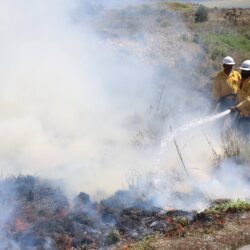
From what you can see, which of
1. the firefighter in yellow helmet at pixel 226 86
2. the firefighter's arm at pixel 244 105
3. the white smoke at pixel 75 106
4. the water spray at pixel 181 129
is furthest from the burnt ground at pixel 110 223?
the firefighter in yellow helmet at pixel 226 86

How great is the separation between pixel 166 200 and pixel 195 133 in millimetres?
2188

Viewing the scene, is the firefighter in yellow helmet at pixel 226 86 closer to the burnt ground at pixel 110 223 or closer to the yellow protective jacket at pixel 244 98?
the yellow protective jacket at pixel 244 98

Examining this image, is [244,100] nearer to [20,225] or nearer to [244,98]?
[244,98]

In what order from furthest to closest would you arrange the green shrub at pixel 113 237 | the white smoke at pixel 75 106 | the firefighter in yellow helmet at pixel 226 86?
the firefighter in yellow helmet at pixel 226 86
the white smoke at pixel 75 106
the green shrub at pixel 113 237

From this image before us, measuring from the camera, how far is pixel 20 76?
9.48 metres

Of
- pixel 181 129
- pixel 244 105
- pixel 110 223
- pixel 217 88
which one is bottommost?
pixel 110 223

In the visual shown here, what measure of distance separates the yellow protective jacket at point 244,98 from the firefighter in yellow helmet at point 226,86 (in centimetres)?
38

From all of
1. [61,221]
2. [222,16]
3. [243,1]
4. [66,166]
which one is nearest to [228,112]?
[66,166]

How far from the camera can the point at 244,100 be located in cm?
790

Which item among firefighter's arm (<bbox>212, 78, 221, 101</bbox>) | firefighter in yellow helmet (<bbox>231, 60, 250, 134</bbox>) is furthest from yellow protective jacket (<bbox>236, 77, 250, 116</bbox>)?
firefighter's arm (<bbox>212, 78, 221, 101</bbox>)

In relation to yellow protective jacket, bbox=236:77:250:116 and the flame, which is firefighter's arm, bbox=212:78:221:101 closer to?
yellow protective jacket, bbox=236:77:250:116

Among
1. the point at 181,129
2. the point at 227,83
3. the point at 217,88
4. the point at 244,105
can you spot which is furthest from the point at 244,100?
the point at 181,129

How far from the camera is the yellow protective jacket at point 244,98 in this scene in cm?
786

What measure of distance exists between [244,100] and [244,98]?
11 centimetres
